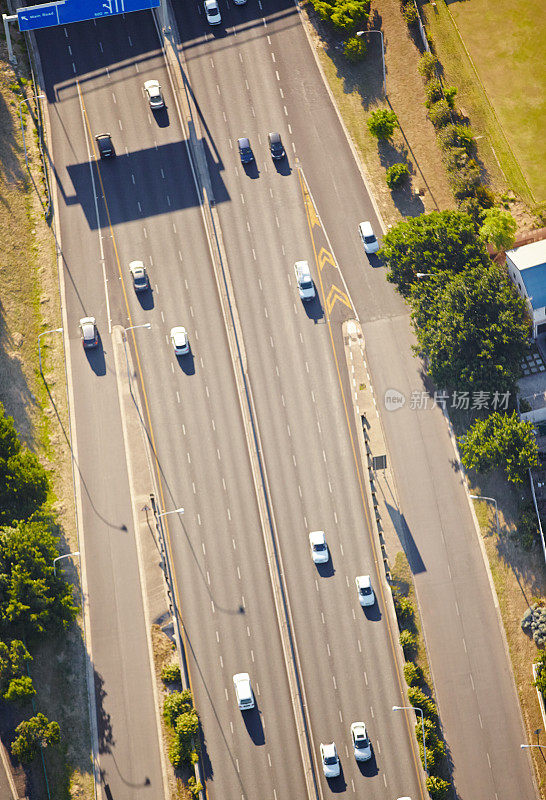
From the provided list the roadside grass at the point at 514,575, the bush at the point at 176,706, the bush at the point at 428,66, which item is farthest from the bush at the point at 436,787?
the bush at the point at 428,66

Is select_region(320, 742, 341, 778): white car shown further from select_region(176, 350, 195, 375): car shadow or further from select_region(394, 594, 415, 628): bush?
select_region(176, 350, 195, 375): car shadow

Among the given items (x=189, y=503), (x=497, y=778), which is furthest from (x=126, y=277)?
(x=497, y=778)

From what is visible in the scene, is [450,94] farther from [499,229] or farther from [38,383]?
[38,383]

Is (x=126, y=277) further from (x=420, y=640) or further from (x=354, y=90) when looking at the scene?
(x=420, y=640)

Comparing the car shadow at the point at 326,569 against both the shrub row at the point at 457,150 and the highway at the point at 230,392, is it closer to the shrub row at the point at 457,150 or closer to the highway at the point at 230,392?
the highway at the point at 230,392

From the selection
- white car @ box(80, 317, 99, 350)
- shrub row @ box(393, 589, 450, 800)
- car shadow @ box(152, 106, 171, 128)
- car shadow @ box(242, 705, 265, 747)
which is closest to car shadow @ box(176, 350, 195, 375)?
white car @ box(80, 317, 99, 350)
